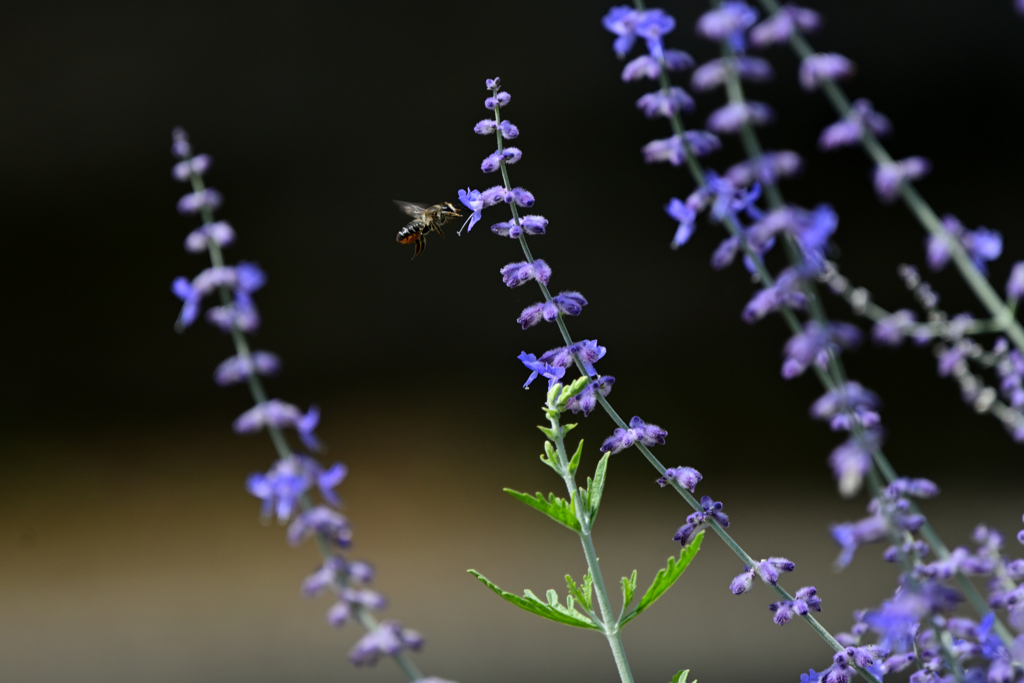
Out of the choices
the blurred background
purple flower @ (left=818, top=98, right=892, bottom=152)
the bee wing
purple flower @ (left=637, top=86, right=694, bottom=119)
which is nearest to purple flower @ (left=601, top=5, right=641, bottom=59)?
purple flower @ (left=637, top=86, right=694, bottom=119)

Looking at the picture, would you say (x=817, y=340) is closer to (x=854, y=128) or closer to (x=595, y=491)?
(x=854, y=128)

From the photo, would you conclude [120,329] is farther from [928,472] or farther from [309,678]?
[928,472]

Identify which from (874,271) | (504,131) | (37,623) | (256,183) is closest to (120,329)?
(256,183)

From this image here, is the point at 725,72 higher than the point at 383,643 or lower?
higher

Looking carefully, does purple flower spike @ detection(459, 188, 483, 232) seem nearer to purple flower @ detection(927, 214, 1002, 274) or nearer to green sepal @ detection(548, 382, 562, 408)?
green sepal @ detection(548, 382, 562, 408)

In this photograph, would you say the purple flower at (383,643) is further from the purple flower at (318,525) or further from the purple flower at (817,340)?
the purple flower at (817,340)

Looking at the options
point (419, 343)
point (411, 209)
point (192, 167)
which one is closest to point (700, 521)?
point (192, 167)

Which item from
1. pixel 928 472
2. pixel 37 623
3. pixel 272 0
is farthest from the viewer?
pixel 928 472

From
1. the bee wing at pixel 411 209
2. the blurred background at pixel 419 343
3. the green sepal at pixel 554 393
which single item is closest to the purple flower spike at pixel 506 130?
the green sepal at pixel 554 393
